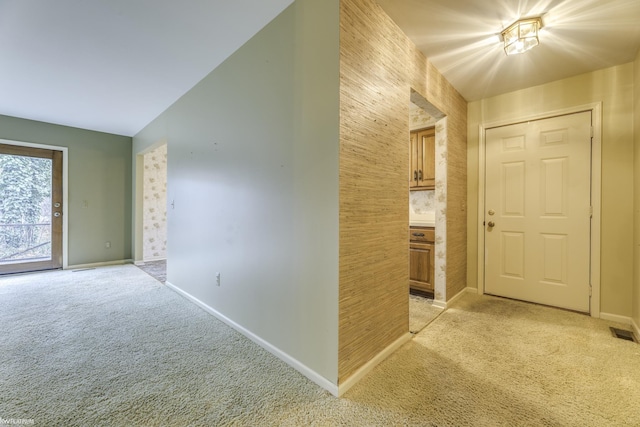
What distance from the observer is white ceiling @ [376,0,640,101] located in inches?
70.1

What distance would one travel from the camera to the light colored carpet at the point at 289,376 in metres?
1.35

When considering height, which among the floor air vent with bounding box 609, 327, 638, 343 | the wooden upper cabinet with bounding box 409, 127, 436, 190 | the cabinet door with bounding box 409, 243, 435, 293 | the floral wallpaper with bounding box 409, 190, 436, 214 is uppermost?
the wooden upper cabinet with bounding box 409, 127, 436, 190

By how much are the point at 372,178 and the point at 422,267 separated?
71.0 inches

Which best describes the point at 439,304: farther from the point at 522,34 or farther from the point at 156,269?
the point at 156,269

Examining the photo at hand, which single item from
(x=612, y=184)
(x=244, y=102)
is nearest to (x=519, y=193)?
(x=612, y=184)

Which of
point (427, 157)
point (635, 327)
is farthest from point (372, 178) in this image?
point (635, 327)

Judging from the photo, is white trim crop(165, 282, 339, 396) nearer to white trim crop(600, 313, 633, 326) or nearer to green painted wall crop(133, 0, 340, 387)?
green painted wall crop(133, 0, 340, 387)

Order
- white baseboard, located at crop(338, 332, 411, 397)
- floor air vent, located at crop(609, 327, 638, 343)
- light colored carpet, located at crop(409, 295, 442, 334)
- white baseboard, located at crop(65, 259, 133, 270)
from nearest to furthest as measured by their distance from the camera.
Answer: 1. white baseboard, located at crop(338, 332, 411, 397)
2. floor air vent, located at crop(609, 327, 638, 343)
3. light colored carpet, located at crop(409, 295, 442, 334)
4. white baseboard, located at crop(65, 259, 133, 270)

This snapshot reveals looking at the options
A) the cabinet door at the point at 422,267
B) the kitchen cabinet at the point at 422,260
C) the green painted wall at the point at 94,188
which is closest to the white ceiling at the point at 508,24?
the kitchen cabinet at the point at 422,260

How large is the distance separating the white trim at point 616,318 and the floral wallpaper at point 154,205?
6.68 meters

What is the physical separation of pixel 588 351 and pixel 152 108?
5.28 m

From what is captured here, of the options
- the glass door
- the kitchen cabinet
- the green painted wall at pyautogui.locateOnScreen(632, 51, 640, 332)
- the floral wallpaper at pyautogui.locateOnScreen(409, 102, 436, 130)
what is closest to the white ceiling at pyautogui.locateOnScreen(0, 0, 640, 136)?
the green painted wall at pyautogui.locateOnScreen(632, 51, 640, 332)

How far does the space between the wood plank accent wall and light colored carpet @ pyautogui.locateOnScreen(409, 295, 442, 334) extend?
0.31m

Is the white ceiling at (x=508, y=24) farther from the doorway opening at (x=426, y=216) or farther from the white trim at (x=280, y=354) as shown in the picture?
the white trim at (x=280, y=354)
